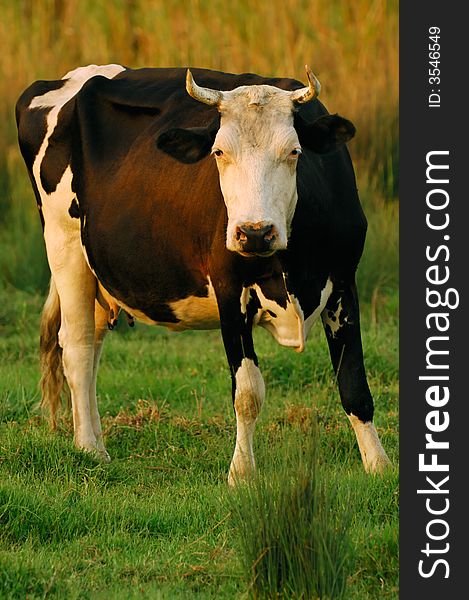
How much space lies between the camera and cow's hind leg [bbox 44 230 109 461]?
26.7ft

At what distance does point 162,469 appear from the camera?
7.29m

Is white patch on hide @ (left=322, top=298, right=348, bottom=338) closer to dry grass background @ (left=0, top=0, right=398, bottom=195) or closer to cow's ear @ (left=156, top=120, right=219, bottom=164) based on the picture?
cow's ear @ (left=156, top=120, right=219, bottom=164)

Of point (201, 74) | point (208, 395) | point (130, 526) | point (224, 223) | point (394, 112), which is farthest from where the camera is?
point (394, 112)

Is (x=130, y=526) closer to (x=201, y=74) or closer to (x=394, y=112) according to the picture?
(x=201, y=74)

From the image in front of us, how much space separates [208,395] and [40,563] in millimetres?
3411

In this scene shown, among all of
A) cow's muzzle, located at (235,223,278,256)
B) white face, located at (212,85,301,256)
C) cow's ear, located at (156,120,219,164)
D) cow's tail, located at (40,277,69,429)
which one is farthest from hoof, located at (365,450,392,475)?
cow's tail, located at (40,277,69,429)

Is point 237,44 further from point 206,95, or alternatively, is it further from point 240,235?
point 240,235

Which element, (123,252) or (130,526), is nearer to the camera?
(130,526)

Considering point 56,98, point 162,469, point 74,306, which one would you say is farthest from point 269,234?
point 56,98

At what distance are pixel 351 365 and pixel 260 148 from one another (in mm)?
1395

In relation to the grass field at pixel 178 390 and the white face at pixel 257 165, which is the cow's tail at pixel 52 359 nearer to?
the grass field at pixel 178 390

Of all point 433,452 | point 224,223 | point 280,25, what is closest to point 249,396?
point 224,223

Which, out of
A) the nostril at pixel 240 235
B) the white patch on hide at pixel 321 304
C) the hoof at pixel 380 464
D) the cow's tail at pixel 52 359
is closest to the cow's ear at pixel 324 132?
the white patch on hide at pixel 321 304

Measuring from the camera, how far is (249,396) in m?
6.82
